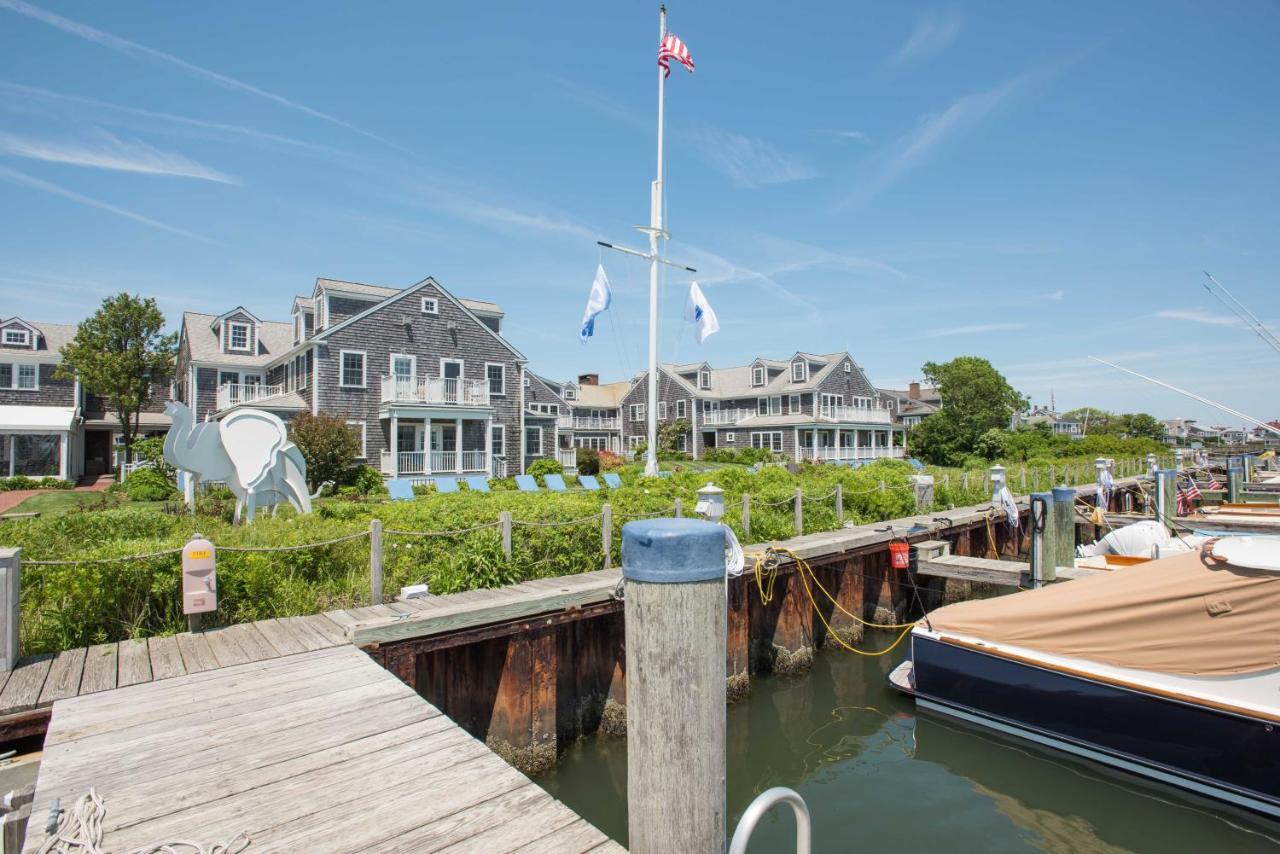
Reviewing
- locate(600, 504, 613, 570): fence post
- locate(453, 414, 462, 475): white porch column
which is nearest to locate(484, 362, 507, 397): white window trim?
locate(453, 414, 462, 475): white porch column

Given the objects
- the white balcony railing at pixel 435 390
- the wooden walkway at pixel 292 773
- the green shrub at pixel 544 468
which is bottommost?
the wooden walkway at pixel 292 773

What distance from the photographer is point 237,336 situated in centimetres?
3325

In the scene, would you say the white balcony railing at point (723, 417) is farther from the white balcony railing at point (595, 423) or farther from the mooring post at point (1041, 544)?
the mooring post at point (1041, 544)

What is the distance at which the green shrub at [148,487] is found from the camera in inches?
861

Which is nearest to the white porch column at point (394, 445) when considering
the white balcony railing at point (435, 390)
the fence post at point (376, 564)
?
the white balcony railing at point (435, 390)

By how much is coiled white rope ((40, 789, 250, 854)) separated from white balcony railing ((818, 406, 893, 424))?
4797 centimetres

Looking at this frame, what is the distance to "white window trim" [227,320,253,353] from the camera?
108 ft

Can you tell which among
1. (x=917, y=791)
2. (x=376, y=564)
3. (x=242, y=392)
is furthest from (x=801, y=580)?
(x=242, y=392)

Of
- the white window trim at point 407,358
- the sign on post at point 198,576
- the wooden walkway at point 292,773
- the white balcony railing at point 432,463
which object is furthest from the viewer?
the white window trim at point 407,358

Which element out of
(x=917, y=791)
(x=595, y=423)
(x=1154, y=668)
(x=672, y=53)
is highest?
(x=672, y=53)

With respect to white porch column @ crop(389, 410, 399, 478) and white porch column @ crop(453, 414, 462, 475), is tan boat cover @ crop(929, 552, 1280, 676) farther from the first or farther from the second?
white porch column @ crop(453, 414, 462, 475)

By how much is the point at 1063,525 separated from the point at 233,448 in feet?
46.0

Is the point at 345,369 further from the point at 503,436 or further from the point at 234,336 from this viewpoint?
the point at 234,336

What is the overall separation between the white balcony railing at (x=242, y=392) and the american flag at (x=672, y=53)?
21.2 meters
